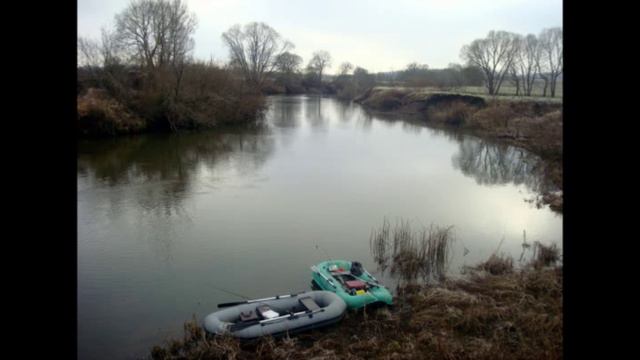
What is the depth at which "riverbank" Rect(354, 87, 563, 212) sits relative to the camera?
68.7 feet

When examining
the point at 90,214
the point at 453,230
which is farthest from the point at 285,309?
the point at 90,214

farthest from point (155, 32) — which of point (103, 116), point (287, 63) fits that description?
point (287, 63)

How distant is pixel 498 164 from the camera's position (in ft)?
71.6

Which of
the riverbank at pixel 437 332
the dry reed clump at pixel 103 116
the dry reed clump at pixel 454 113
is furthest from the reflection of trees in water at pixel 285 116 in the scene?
the riverbank at pixel 437 332

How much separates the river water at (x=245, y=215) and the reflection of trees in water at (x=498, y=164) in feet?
0.28

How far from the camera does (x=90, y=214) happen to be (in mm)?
12398

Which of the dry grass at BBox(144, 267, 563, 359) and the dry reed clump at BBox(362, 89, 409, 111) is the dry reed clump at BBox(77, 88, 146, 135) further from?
the dry reed clump at BBox(362, 89, 409, 111)

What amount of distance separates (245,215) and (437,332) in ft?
23.4

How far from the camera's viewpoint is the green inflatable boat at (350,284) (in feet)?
24.0

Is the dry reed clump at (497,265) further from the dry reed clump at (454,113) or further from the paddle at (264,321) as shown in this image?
the dry reed clump at (454,113)

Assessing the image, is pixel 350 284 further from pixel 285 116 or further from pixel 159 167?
pixel 285 116

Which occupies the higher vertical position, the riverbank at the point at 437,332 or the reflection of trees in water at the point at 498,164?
the reflection of trees in water at the point at 498,164

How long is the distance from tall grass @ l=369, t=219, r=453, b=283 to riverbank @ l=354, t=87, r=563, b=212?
19.5 feet
